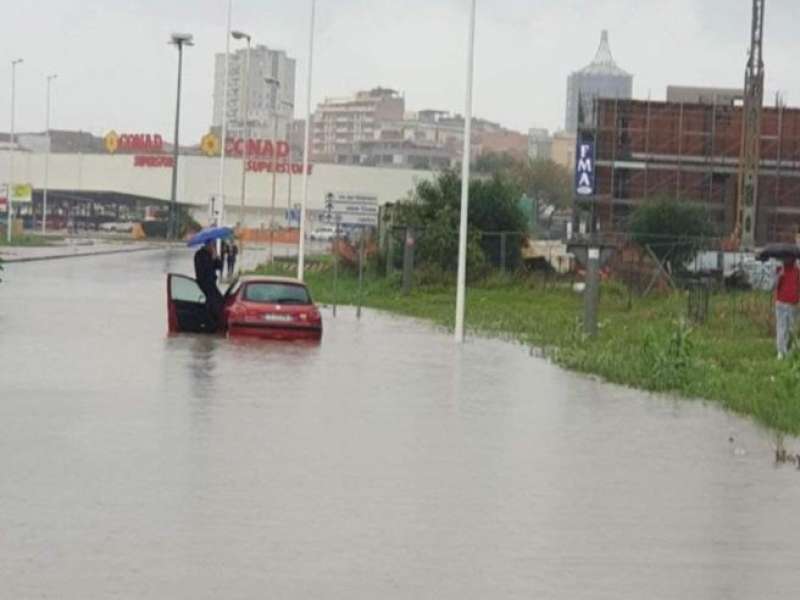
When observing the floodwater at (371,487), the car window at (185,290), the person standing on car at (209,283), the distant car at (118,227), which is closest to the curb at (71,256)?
the person standing on car at (209,283)

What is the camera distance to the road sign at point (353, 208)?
51188 mm

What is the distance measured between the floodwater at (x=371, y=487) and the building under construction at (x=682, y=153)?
5796 centimetres

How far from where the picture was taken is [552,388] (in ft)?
77.5

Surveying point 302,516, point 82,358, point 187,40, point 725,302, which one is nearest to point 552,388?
point 82,358

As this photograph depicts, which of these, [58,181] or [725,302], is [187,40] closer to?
[58,181]

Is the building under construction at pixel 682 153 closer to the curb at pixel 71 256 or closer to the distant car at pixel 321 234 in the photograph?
the curb at pixel 71 256

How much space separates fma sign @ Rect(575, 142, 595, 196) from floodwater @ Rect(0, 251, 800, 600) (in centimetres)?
5595

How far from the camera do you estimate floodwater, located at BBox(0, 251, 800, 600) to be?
10.1m

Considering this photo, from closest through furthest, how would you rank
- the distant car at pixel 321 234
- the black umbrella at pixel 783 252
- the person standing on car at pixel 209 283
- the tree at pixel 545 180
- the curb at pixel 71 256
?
the black umbrella at pixel 783 252, the person standing on car at pixel 209 283, the curb at pixel 71 256, the distant car at pixel 321 234, the tree at pixel 545 180

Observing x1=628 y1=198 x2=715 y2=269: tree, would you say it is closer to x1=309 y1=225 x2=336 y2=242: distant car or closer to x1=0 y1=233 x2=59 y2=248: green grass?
x1=0 y1=233 x2=59 y2=248: green grass

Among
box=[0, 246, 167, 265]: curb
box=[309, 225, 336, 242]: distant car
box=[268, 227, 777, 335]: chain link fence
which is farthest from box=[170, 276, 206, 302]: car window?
box=[309, 225, 336, 242]: distant car

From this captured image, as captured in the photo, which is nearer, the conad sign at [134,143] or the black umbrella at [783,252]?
the black umbrella at [783,252]

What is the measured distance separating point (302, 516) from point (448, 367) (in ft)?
48.9

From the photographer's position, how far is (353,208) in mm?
51219
